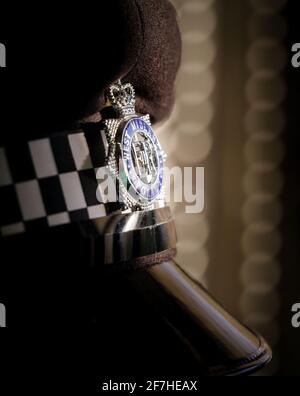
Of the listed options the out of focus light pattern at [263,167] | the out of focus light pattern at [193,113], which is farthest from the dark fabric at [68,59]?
the out of focus light pattern at [263,167]

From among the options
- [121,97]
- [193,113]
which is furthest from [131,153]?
[193,113]

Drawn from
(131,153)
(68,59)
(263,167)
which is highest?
(68,59)

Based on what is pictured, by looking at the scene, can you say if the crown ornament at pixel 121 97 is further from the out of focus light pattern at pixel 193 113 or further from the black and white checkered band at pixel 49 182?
the out of focus light pattern at pixel 193 113

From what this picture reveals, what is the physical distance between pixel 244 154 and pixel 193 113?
168mm

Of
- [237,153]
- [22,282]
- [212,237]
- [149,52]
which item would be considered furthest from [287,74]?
[22,282]

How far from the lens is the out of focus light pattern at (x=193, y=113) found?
1.15m

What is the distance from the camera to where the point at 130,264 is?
0.54 meters

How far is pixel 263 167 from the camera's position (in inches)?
48.1

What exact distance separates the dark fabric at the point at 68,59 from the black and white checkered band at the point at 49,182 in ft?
0.06

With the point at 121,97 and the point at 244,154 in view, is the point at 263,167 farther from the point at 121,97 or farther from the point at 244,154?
the point at 121,97

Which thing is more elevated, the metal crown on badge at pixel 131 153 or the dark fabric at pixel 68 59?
the dark fabric at pixel 68 59

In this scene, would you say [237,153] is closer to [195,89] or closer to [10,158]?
[195,89]
